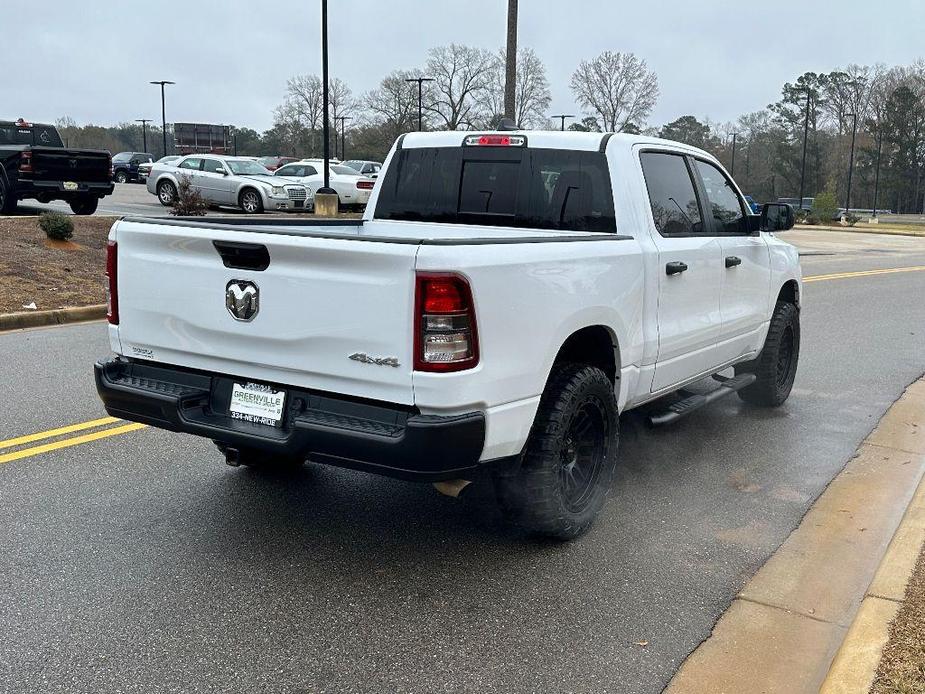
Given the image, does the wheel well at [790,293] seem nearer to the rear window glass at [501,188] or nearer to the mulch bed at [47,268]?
the rear window glass at [501,188]

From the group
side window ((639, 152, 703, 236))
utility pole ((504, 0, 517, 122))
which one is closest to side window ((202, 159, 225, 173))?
utility pole ((504, 0, 517, 122))

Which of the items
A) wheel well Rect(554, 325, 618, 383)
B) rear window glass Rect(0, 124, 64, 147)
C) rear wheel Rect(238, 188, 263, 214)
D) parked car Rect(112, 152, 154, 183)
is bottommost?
wheel well Rect(554, 325, 618, 383)

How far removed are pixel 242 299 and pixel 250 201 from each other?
1998 cm

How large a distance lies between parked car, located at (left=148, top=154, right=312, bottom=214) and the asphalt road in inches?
667

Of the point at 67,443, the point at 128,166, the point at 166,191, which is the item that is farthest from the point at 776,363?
the point at 128,166

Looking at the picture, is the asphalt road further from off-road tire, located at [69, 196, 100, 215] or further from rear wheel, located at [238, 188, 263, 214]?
rear wheel, located at [238, 188, 263, 214]

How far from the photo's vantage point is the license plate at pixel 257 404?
146 inches

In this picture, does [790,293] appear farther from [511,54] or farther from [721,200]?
[511,54]

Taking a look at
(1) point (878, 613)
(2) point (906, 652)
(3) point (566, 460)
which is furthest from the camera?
(3) point (566, 460)

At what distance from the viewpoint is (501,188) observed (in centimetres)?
504

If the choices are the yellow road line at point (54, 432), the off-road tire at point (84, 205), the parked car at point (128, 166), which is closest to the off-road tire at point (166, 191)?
the off-road tire at point (84, 205)

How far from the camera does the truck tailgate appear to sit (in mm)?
3375

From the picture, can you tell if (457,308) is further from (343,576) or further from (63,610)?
(63,610)

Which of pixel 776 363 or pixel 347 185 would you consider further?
pixel 347 185
